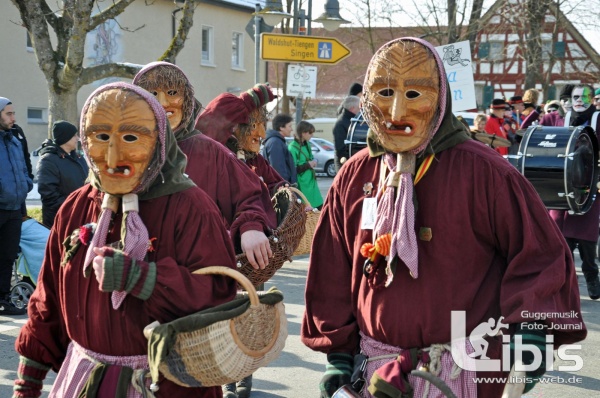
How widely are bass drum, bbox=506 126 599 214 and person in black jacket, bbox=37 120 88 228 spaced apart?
13.0 ft

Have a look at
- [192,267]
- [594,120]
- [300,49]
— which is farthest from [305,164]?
[192,267]

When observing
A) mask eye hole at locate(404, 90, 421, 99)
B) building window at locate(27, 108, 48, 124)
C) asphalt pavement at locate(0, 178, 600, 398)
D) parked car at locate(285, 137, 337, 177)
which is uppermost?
mask eye hole at locate(404, 90, 421, 99)

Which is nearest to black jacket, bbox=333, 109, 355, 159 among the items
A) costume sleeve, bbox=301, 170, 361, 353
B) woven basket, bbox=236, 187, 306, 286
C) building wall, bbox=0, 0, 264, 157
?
woven basket, bbox=236, 187, 306, 286

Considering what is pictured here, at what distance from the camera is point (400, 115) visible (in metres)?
3.02

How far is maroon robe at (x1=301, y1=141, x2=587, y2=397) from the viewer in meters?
2.87

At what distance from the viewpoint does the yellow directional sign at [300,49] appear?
12781 mm

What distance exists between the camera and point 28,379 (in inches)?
124

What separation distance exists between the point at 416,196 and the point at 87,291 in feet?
3.74

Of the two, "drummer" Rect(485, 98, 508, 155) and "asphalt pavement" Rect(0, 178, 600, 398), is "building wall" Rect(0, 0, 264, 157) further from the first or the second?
"asphalt pavement" Rect(0, 178, 600, 398)

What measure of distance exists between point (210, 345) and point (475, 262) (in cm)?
91

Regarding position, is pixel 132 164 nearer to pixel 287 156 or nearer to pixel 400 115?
pixel 400 115

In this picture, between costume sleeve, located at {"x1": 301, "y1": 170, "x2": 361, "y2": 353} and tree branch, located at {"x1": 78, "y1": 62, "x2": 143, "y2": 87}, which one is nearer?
costume sleeve, located at {"x1": 301, "y1": 170, "x2": 361, "y2": 353}

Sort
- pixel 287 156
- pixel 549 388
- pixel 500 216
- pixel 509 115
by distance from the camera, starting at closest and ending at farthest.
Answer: pixel 500 216, pixel 549 388, pixel 287 156, pixel 509 115

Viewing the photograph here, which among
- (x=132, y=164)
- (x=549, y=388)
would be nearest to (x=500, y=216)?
(x=132, y=164)
